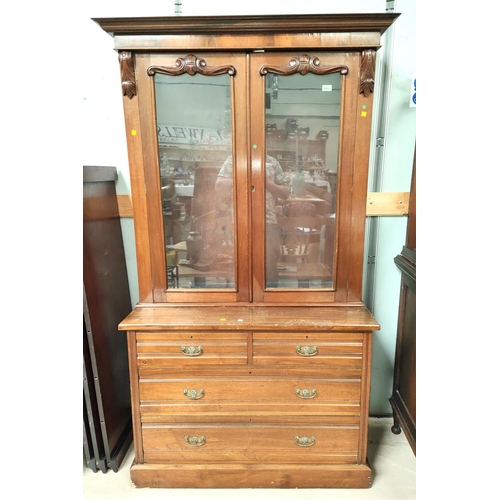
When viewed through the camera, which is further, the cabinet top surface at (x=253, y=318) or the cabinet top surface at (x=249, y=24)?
the cabinet top surface at (x=253, y=318)

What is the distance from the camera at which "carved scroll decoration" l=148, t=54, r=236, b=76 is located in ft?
4.84

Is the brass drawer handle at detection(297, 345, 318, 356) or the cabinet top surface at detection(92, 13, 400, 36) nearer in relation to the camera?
the cabinet top surface at detection(92, 13, 400, 36)

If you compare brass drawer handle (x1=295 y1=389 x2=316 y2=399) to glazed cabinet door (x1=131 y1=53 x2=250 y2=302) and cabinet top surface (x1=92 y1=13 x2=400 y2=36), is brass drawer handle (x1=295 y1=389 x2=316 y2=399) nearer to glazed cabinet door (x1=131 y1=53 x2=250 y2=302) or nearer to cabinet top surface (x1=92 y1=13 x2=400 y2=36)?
glazed cabinet door (x1=131 y1=53 x2=250 y2=302)

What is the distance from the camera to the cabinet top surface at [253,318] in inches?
58.1

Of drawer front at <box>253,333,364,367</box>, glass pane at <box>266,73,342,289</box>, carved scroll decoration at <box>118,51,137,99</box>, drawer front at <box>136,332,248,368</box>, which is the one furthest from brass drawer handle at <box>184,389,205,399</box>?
carved scroll decoration at <box>118,51,137,99</box>

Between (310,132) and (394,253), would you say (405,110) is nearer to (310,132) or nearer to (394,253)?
(310,132)

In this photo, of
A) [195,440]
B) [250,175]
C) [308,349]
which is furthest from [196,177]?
[195,440]

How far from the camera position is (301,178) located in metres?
1.61

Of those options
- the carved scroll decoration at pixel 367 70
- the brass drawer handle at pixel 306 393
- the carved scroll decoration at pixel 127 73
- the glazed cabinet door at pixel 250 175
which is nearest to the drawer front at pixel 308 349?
the brass drawer handle at pixel 306 393

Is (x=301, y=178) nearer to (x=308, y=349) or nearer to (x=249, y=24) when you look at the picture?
(x=249, y=24)

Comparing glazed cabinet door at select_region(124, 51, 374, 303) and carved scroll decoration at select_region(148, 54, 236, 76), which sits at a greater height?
carved scroll decoration at select_region(148, 54, 236, 76)

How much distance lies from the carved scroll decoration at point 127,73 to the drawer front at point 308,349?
1.20m

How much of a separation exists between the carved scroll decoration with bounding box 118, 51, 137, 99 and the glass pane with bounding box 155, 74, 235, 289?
0.34 feet

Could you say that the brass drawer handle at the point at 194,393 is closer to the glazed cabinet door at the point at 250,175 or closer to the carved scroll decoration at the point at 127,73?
the glazed cabinet door at the point at 250,175
